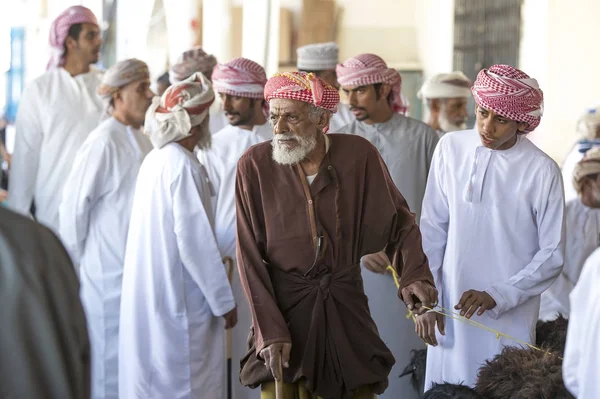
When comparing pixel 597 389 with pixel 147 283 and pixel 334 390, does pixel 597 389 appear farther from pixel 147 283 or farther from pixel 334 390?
pixel 147 283

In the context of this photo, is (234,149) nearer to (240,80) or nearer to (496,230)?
(240,80)

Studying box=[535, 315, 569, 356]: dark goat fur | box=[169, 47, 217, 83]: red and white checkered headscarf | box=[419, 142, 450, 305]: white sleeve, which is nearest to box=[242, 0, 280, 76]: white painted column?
box=[169, 47, 217, 83]: red and white checkered headscarf

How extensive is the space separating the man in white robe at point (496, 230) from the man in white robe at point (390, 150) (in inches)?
41.8

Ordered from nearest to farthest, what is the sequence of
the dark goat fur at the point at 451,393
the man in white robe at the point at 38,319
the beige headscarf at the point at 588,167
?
the man in white robe at the point at 38,319 → the dark goat fur at the point at 451,393 → the beige headscarf at the point at 588,167

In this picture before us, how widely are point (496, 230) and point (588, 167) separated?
2.64 m

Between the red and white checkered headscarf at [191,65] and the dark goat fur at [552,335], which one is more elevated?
the red and white checkered headscarf at [191,65]

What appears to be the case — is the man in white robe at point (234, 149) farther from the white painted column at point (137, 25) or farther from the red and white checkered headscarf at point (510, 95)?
the white painted column at point (137, 25)

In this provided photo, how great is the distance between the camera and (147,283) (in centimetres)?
547

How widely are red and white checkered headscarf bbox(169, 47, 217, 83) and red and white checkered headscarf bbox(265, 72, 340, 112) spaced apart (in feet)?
10.9

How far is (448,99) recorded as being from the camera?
8414 millimetres

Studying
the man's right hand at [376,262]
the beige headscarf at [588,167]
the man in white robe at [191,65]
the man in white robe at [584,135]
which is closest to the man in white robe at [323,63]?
the man in white robe at [191,65]

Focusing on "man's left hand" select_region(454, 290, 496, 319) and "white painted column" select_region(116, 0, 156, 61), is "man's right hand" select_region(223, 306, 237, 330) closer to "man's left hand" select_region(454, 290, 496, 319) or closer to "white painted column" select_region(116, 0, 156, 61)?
"man's left hand" select_region(454, 290, 496, 319)

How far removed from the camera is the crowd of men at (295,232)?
426 cm

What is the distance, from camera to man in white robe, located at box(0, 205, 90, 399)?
6.77 feet
